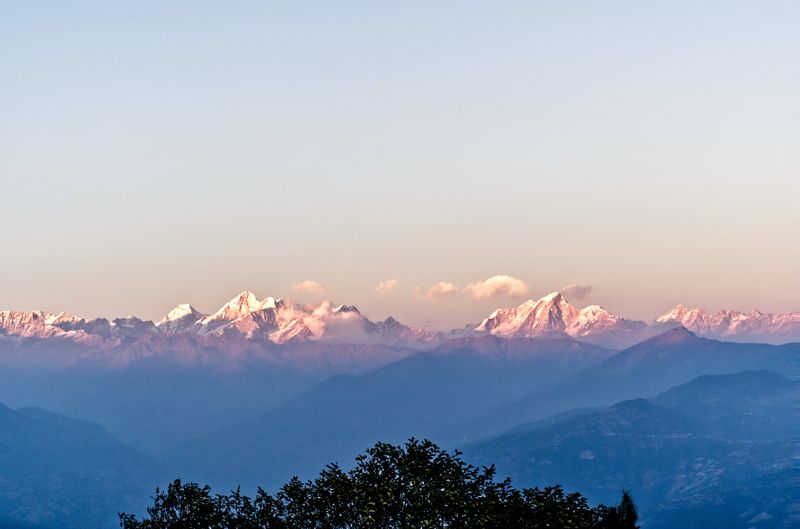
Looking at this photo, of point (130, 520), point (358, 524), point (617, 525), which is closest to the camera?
point (617, 525)

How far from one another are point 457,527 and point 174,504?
110 ft

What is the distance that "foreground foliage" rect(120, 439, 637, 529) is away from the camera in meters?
119

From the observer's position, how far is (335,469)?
134m

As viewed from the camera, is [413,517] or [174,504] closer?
[413,517]

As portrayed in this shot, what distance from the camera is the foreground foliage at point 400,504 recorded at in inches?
4700

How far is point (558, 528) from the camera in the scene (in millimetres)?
118000

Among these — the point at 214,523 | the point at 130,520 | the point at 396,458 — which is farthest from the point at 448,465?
the point at 130,520

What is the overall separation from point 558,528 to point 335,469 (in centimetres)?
2837

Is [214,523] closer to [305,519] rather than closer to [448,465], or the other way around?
[305,519]

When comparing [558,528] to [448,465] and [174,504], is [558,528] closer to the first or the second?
[448,465]

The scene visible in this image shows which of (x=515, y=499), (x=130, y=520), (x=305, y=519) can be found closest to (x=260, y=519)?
(x=305, y=519)

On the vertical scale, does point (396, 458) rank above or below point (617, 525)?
above

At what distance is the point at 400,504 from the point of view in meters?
123

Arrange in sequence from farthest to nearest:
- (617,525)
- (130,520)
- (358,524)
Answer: (130,520) < (358,524) < (617,525)
